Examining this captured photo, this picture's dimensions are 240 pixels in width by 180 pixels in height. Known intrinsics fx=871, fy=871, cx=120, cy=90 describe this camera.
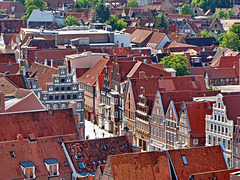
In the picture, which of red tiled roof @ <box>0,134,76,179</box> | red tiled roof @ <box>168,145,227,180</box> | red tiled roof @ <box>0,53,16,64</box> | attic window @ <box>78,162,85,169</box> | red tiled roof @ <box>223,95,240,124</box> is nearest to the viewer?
red tiled roof @ <box>168,145,227,180</box>

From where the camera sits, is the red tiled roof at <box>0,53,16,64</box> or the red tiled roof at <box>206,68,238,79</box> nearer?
the red tiled roof at <box>206,68,238,79</box>

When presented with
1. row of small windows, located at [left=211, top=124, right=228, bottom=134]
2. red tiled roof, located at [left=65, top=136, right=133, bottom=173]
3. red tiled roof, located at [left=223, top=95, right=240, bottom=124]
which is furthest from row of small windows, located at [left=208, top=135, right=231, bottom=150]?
red tiled roof, located at [left=65, top=136, right=133, bottom=173]

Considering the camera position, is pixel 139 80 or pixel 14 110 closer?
pixel 14 110

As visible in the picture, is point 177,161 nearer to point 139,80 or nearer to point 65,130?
point 65,130

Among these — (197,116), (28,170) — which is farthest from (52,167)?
(197,116)

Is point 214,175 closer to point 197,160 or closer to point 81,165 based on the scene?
point 197,160

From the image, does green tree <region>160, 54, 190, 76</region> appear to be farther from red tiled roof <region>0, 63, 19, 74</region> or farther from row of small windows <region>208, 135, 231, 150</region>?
row of small windows <region>208, 135, 231, 150</region>

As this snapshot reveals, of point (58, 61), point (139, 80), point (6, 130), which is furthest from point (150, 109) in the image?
point (58, 61)
